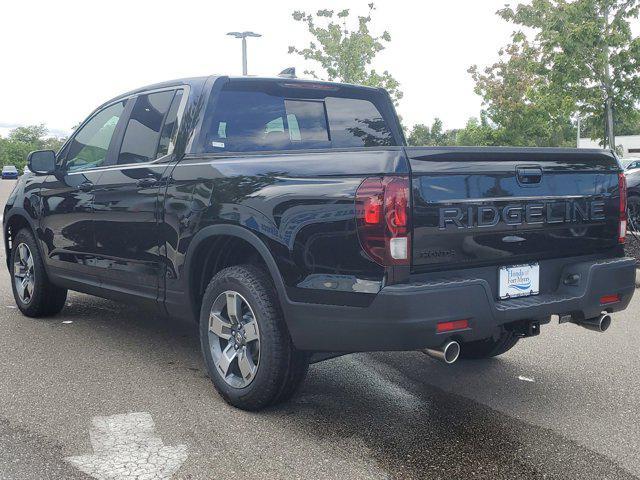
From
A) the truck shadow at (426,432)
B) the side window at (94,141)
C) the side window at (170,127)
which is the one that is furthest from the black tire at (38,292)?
the truck shadow at (426,432)

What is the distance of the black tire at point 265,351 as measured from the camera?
12.1 ft

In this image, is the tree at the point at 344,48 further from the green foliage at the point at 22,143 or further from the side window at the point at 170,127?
the green foliage at the point at 22,143

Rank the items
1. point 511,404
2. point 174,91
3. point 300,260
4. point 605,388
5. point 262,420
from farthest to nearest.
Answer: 1. point 174,91
2. point 605,388
3. point 511,404
4. point 262,420
5. point 300,260

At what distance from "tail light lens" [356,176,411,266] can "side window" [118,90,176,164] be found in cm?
195

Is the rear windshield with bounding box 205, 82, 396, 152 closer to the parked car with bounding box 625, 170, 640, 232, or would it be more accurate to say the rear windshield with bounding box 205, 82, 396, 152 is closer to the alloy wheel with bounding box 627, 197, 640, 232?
the alloy wheel with bounding box 627, 197, 640, 232

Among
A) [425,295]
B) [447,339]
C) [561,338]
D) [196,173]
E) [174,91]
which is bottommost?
[561,338]

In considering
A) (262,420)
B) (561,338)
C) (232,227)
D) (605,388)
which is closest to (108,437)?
(262,420)

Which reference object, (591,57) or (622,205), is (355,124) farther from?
(591,57)

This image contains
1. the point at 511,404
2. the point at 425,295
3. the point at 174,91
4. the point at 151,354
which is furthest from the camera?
the point at 151,354

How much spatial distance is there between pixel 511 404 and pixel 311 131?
2.16 meters

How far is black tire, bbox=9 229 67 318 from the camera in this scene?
5.98m

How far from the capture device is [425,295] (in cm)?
324

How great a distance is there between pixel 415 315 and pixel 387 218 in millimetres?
451

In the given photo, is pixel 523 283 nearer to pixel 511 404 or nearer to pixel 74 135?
pixel 511 404
